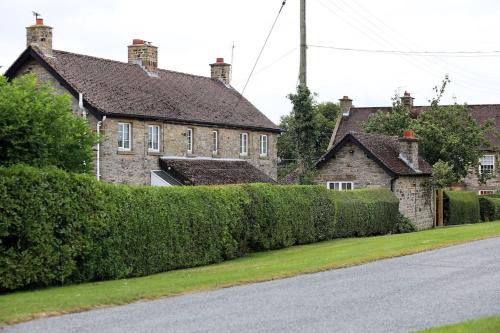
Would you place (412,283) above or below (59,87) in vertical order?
below

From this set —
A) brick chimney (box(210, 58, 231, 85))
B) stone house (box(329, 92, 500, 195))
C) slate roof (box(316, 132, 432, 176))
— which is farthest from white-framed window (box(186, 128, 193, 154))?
stone house (box(329, 92, 500, 195))

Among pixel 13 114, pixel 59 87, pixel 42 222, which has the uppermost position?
pixel 59 87

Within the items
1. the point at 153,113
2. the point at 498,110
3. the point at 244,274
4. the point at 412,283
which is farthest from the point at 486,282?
the point at 498,110

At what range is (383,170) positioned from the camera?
152 ft

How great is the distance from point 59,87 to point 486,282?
25.7 m

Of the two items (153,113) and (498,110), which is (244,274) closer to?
(153,113)

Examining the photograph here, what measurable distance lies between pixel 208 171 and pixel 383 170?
34.3ft

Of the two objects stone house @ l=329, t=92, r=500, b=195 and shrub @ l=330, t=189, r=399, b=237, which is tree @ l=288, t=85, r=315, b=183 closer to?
shrub @ l=330, t=189, r=399, b=237

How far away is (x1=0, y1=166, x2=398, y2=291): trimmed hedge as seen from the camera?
19469 mm

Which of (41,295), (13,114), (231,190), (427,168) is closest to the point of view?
(41,295)

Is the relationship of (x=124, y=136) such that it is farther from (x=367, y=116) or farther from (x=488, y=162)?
(x=488, y=162)

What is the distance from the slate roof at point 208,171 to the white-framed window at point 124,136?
2.21m

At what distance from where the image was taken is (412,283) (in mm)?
18062

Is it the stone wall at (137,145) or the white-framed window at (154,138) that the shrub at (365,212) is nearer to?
the stone wall at (137,145)
